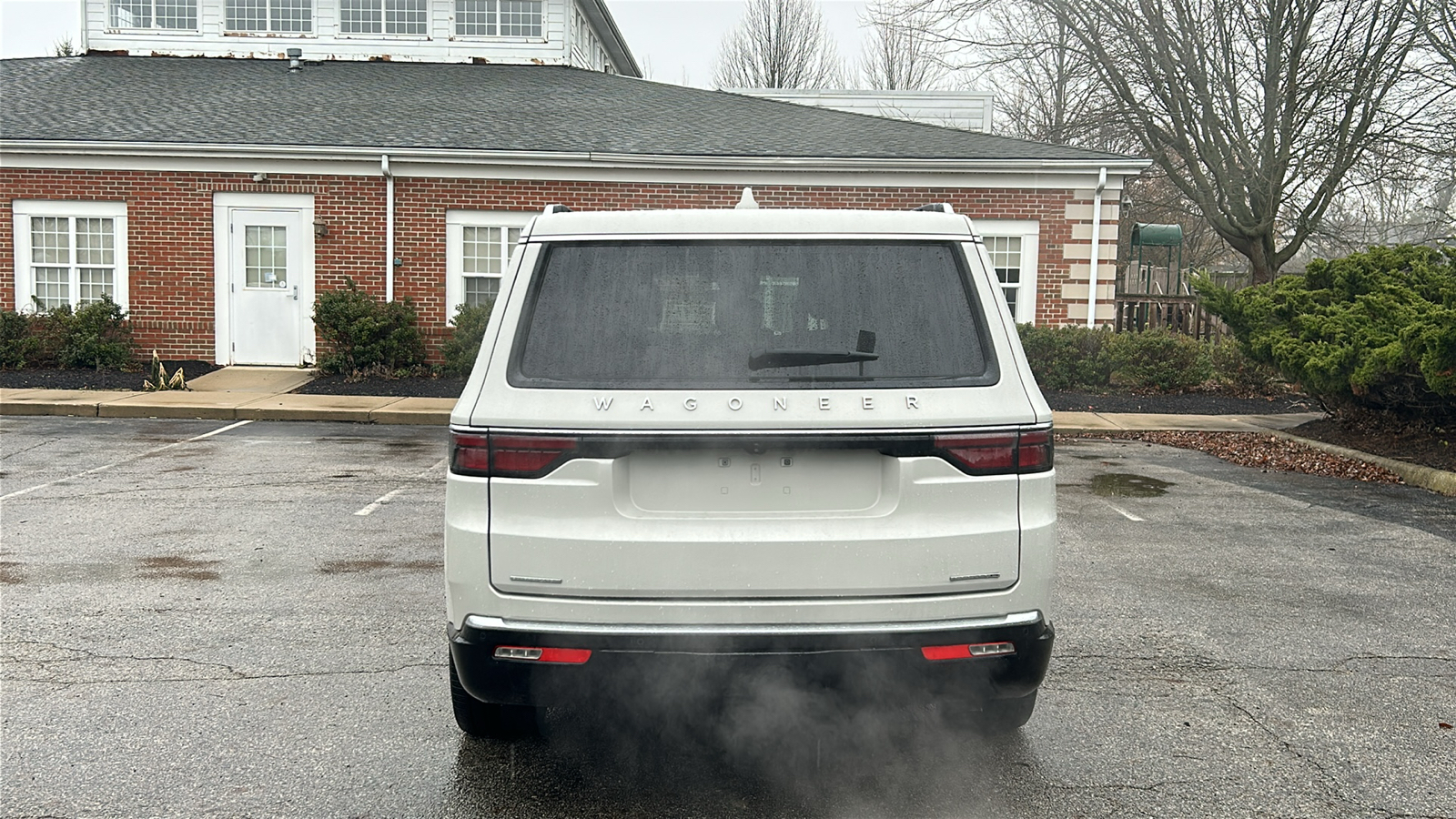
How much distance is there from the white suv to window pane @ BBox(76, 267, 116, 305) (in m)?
16.4

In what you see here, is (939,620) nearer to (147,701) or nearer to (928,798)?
(928,798)

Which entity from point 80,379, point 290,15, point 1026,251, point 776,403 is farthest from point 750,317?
point 290,15

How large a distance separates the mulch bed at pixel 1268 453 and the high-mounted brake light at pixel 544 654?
350 inches

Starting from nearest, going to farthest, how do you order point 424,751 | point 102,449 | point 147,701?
point 424,751 → point 147,701 → point 102,449

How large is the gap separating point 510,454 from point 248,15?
856 inches

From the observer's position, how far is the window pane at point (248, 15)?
21.6 metres

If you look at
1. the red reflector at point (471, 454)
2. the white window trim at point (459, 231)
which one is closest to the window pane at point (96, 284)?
the white window trim at point (459, 231)

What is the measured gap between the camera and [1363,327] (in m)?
10.6

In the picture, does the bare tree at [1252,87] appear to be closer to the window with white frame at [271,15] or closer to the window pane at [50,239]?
the window with white frame at [271,15]

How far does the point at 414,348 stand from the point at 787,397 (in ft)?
46.7

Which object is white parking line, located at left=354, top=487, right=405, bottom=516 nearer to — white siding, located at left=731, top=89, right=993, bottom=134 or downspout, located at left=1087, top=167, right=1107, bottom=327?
downspout, located at left=1087, top=167, right=1107, bottom=327

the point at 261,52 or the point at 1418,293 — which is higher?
the point at 261,52

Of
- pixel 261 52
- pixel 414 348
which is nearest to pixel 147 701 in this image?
pixel 414 348

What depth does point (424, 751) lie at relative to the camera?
12.3ft
